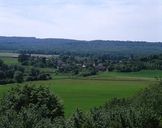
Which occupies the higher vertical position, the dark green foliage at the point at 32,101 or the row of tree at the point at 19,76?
the dark green foliage at the point at 32,101

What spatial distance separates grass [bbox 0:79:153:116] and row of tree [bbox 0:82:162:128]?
53.0 feet

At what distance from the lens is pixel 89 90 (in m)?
85.8

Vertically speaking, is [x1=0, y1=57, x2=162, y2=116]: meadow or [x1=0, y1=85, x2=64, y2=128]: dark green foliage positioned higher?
[x1=0, y1=85, x2=64, y2=128]: dark green foliage

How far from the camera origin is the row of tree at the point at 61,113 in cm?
3150

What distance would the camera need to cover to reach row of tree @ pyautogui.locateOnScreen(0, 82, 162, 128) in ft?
103

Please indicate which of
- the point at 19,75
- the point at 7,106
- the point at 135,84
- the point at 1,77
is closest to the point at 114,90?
the point at 135,84

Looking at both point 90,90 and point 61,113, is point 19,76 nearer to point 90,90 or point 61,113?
point 90,90

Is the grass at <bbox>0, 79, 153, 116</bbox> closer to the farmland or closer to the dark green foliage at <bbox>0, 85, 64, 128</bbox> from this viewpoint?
the farmland

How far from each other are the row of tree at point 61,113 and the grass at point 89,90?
16.2 meters

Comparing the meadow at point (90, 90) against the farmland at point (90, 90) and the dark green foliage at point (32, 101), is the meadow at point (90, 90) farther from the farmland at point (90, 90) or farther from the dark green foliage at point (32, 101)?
the dark green foliage at point (32, 101)

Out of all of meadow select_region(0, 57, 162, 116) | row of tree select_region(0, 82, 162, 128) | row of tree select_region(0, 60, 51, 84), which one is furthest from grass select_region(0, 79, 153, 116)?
row of tree select_region(0, 82, 162, 128)

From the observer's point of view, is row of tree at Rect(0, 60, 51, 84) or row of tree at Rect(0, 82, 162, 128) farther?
row of tree at Rect(0, 60, 51, 84)

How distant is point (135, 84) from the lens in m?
93.2

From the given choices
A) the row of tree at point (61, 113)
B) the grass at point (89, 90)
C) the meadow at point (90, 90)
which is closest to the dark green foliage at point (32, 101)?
the row of tree at point (61, 113)
